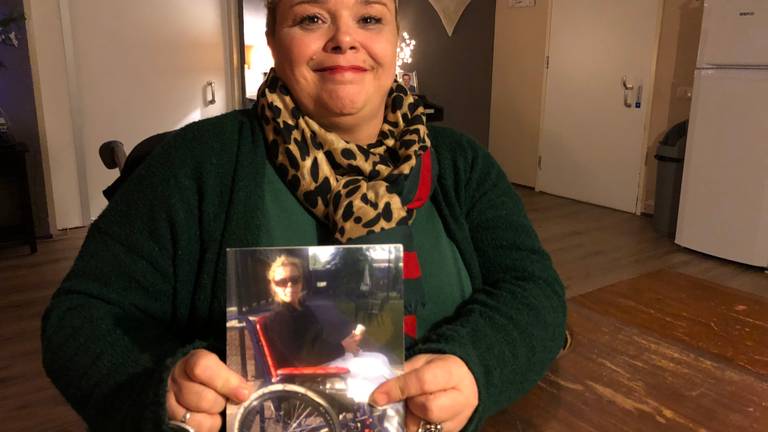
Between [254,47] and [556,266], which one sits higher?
[254,47]

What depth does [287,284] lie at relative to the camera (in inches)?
26.6

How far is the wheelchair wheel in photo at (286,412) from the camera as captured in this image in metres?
0.66

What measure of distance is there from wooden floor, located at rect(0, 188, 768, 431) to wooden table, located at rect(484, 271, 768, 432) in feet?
5.42

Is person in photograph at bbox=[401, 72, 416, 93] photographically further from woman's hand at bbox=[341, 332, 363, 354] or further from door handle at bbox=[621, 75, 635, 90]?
woman's hand at bbox=[341, 332, 363, 354]

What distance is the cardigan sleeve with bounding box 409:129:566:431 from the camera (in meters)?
0.81

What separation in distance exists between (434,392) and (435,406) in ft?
0.05

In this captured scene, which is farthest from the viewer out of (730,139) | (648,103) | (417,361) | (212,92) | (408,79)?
(408,79)

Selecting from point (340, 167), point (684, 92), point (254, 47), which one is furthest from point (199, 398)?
point (684, 92)

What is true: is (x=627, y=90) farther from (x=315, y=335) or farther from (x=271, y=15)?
(x=315, y=335)

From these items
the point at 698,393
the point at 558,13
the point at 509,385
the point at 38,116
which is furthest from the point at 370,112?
the point at 558,13

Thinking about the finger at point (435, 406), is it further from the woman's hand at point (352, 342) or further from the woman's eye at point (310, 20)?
the woman's eye at point (310, 20)

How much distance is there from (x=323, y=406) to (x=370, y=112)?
0.47 meters

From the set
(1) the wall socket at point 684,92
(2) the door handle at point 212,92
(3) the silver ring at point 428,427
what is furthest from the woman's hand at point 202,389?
(1) the wall socket at point 684,92

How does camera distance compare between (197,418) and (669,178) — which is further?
(669,178)
